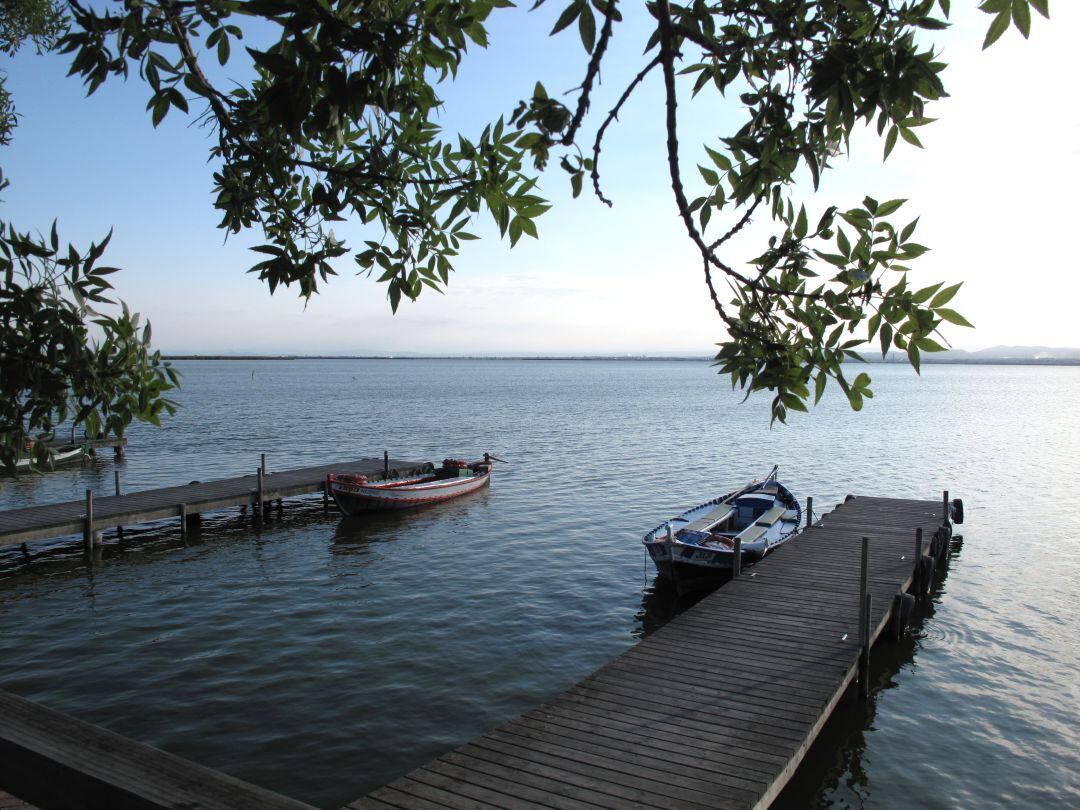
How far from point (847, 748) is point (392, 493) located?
67.6 ft

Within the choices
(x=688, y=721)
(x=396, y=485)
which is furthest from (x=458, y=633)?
(x=396, y=485)

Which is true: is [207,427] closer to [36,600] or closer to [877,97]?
[36,600]

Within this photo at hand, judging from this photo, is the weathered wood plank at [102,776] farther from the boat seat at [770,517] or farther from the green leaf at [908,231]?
the boat seat at [770,517]

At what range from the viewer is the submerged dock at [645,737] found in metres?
2.51

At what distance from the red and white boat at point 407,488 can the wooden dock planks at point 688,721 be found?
16.6 m

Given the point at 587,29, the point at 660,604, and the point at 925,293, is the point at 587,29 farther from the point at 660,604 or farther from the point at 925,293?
the point at 660,604

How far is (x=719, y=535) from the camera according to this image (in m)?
20.1

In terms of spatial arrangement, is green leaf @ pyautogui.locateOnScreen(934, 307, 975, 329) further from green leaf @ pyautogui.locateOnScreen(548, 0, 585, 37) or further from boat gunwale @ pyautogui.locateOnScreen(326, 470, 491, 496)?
boat gunwale @ pyautogui.locateOnScreen(326, 470, 491, 496)

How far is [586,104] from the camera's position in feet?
8.43

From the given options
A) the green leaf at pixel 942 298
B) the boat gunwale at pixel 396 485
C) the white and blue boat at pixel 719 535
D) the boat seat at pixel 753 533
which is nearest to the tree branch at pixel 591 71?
the green leaf at pixel 942 298

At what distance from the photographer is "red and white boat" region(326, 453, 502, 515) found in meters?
29.1

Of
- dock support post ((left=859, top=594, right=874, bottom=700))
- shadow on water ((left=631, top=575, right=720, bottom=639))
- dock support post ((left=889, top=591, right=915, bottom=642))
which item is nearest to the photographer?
dock support post ((left=859, top=594, right=874, bottom=700))

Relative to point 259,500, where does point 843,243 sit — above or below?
above

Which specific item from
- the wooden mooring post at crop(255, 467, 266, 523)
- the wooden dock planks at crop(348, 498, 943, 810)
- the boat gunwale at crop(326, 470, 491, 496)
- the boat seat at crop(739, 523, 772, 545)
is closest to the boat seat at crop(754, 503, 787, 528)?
the boat seat at crop(739, 523, 772, 545)
